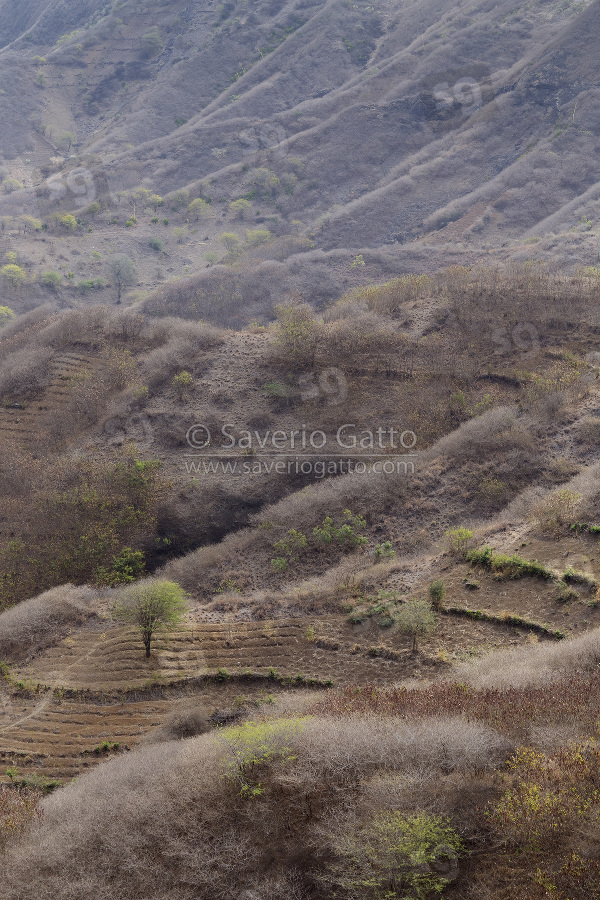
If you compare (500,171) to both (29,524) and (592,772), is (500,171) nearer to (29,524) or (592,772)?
(29,524)

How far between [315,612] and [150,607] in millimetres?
4626

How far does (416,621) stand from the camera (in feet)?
48.1

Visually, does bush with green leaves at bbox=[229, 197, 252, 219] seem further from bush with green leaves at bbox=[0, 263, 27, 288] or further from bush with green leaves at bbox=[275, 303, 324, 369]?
bush with green leaves at bbox=[275, 303, 324, 369]

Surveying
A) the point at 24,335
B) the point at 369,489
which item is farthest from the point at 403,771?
the point at 24,335

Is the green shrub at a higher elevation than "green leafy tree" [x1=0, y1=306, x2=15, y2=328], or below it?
below

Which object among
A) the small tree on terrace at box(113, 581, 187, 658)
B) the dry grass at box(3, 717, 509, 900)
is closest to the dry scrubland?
the dry grass at box(3, 717, 509, 900)

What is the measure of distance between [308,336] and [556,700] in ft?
71.6

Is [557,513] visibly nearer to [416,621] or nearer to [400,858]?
[416,621]

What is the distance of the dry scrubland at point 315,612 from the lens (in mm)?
8734

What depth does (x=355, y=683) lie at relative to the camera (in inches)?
Answer: 576

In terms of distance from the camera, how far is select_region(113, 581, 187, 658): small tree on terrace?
16.2 metres


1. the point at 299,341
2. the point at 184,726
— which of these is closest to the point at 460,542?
the point at 184,726

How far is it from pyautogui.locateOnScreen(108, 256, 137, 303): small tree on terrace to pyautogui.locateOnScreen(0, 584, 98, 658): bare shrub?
42.3 metres
